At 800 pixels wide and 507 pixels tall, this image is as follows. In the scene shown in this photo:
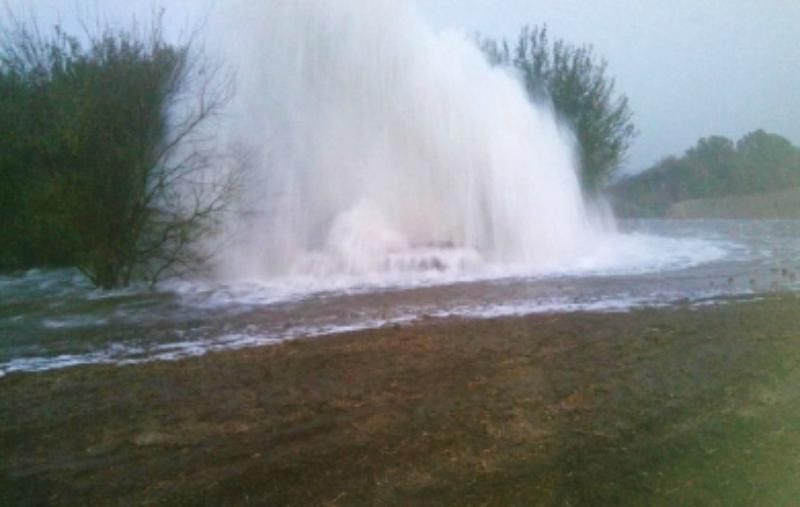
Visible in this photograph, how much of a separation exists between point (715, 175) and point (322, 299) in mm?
36307

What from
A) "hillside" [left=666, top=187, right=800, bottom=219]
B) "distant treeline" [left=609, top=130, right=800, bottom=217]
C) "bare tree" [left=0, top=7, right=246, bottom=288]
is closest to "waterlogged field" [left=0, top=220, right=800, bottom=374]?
"bare tree" [left=0, top=7, right=246, bottom=288]

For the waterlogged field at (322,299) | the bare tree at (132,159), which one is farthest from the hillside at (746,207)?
the bare tree at (132,159)

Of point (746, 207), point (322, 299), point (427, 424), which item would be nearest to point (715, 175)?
point (746, 207)

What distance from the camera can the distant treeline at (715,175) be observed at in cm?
3803

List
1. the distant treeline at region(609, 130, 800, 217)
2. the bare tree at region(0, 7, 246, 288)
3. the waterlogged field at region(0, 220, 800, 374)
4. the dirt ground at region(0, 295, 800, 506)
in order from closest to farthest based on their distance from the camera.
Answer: the dirt ground at region(0, 295, 800, 506), the waterlogged field at region(0, 220, 800, 374), the bare tree at region(0, 7, 246, 288), the distant treeline at region(609, 130, 800, 217)

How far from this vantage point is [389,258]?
15016 mm

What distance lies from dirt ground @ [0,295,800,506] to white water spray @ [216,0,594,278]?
8489mm

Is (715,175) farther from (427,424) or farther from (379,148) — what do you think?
(427,424)

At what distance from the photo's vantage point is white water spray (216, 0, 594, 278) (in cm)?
1602

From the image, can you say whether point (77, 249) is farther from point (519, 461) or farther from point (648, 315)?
point (519, 461)

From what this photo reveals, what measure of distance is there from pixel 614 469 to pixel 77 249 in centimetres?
1252

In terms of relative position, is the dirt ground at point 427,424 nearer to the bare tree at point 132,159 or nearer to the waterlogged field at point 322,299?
the waterlogged field at point 322,299

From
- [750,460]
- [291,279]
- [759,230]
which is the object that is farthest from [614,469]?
[759,230]

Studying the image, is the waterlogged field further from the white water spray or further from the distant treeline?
the distant treeline
